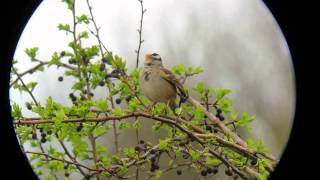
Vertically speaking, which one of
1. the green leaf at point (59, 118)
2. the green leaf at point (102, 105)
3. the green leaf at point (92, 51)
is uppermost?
the green leaf at point (92, 51)

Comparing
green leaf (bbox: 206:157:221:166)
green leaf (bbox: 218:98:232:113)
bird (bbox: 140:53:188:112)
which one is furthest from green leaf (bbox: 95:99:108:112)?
bird (bbox: 140:53:188:112)

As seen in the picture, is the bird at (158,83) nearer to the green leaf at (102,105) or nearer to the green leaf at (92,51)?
the green leaf at (92,51)

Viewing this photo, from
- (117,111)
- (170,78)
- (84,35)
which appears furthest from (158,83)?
(117,111)

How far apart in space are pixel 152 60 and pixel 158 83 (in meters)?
0.32

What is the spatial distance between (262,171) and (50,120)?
125cm

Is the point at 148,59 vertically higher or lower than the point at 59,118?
higher

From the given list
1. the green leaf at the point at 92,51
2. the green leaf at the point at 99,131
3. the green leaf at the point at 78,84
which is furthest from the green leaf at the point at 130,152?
the green leaf at the point at 92,51

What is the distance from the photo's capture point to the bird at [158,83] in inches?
192

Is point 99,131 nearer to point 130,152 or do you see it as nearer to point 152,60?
point 130,152

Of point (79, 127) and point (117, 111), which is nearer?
point (117, 111)

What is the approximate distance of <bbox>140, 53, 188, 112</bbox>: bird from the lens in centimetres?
488

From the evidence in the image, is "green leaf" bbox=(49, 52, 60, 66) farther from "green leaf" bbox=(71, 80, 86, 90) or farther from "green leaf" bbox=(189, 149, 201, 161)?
"green leaf" bbox=(189, 149, 201, 161)

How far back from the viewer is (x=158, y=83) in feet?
16.8

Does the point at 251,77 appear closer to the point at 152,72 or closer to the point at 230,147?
the point at 152,72
